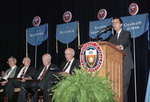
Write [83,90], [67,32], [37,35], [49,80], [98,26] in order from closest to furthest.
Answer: [83,90] → [49,80] → [98,26] → [67,32] → [37,35]

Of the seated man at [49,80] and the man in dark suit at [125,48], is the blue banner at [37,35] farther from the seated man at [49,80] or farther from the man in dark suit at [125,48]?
the man in dark suit at [125,48]

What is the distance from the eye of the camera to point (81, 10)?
6.30 meters

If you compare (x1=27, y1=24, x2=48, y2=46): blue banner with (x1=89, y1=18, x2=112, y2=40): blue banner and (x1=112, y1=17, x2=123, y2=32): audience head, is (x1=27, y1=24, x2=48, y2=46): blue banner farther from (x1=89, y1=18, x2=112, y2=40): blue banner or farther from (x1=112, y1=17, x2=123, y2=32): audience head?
(x1=112, y1=17, x2=123, y2=32): audience head

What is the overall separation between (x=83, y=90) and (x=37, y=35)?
18.1ft

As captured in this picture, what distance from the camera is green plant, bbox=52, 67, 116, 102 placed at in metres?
1.77

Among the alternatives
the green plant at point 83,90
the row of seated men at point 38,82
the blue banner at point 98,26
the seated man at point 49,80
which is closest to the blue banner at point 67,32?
the blue banner at point 98,26

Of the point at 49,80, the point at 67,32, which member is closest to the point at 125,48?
the point at 49,80

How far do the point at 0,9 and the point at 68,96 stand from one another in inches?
295

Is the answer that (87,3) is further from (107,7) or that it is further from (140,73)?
(140,73)

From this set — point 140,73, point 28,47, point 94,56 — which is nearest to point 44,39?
point 28,47

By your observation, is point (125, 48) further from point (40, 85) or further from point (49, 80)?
point (40, 85)

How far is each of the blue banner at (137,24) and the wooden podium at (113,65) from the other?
2585 mm

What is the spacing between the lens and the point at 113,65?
238 centimetres

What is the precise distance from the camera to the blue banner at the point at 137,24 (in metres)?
4.82
